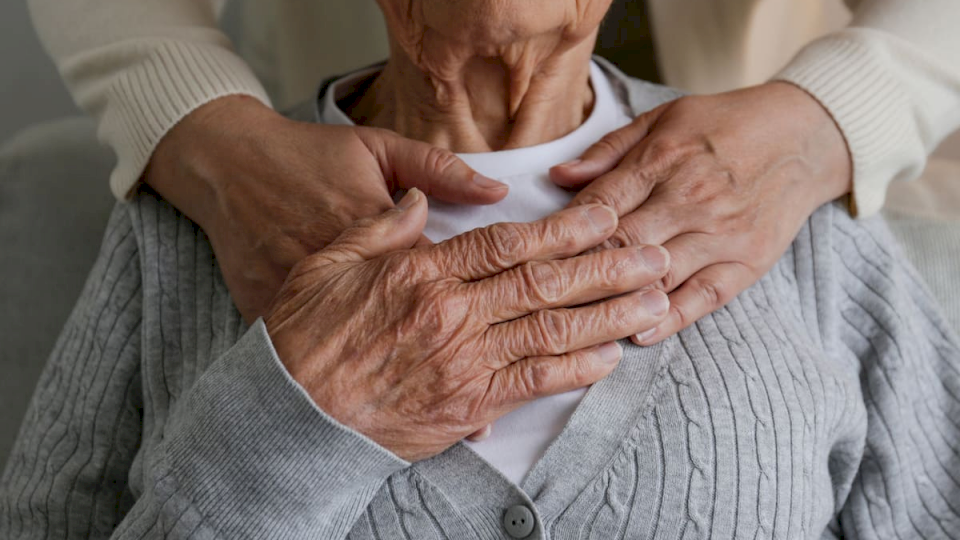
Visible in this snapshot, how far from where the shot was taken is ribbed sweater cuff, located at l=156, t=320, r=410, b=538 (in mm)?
900

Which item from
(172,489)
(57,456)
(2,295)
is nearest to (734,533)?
(172,489)

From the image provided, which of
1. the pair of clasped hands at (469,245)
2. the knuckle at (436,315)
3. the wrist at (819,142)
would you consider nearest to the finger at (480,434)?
the pair of clasped hands at (469,245)

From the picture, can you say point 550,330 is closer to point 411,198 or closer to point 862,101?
point 411,198

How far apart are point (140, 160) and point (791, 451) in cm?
83

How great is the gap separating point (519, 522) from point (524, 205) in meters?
0.36

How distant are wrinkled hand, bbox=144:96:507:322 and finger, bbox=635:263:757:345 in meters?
0.22

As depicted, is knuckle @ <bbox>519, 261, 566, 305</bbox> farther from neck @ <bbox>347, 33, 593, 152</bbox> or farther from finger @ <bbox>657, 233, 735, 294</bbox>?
neck @ <bbox>347, 33, 593, 152</bbox>

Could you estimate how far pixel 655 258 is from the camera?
3.27ft

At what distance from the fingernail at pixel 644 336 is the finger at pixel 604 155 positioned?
7.7 inches

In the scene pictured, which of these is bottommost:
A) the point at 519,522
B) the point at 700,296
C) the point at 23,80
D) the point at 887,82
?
the point at 23,80

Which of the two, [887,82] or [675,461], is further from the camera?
[887,82]

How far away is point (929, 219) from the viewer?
5.29 ft

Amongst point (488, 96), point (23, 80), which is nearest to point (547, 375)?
point (488, 96)

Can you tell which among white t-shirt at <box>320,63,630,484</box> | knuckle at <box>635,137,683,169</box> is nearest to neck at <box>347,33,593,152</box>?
white t-shirt at <box>320,63,630,484</box>
